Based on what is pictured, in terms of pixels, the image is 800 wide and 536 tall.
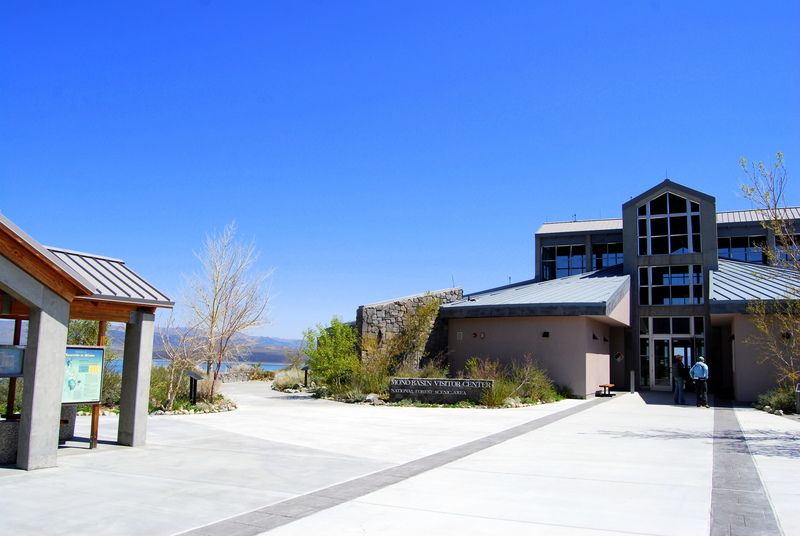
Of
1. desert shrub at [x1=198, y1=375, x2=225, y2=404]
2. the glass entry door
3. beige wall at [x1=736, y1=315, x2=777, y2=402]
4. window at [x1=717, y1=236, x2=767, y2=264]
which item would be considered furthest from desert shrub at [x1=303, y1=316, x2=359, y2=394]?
window at [x1=717, y1=236, x2=767, y2=264]

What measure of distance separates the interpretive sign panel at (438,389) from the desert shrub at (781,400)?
8.17m

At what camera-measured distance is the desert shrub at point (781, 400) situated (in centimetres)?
1784

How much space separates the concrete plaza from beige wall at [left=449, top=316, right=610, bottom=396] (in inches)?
325

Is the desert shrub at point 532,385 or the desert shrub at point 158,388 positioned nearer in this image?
the desert shrub at point 158,388

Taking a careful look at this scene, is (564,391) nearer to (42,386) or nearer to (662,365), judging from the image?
(662,365)

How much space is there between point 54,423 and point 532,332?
17.7 metres

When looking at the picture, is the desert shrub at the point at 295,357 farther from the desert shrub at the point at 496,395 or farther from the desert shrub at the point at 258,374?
the desert shrub at the point at 496,395

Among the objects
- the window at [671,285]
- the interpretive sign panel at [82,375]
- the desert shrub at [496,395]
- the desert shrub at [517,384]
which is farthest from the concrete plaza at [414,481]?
the window at [671,285]

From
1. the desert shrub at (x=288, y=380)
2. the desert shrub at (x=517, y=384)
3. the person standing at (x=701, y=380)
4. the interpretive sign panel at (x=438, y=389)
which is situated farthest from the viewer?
the desert shrub at (x=288, y=380)

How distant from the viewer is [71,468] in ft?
28.3

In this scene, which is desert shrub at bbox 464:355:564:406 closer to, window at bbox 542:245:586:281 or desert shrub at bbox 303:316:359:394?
desert shrub at bbox 303:316:359:394

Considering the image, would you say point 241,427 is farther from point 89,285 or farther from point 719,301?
point 719,301

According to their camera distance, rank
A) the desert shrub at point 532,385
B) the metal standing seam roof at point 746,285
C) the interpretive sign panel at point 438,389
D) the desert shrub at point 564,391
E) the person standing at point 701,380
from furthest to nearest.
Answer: the desert shrub at point 564,391
the metal standing seam roof at point 746,285
the desert shrub at point 532,385
the person standing at point 701,380
the interpretive sign panel at point 438,389

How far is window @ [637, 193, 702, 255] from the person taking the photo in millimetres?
28562
